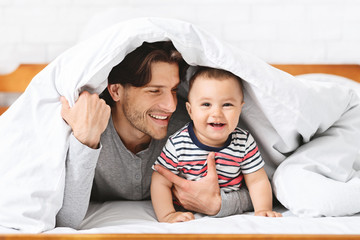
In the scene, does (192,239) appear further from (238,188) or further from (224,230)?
(238,188)

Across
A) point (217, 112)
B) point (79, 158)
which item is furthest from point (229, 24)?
point (79, 158)

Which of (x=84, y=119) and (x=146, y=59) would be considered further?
(x=146, y=59)

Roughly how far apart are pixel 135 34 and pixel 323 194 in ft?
2.07

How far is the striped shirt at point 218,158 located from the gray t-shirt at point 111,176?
6 cm

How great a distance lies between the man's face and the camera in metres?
1.28

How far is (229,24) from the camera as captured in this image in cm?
204

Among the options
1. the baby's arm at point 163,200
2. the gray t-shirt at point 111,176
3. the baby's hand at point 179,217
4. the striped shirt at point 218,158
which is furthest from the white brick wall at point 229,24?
the baby's hand at point 179,217

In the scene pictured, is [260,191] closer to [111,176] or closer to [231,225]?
[231,225]

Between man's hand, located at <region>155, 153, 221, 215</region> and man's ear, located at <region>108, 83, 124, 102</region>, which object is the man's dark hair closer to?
man's ear, located at <region>108, 83, 124, 102</region>

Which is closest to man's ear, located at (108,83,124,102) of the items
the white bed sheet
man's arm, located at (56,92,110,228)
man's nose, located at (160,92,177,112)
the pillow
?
man's nose, located at (160,92,177,112)

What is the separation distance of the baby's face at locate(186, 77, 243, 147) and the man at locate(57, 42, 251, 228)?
91mm

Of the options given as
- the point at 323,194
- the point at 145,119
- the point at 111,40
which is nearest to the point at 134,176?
the point at 145,119

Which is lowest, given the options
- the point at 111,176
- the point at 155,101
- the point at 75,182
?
the point at 111,176

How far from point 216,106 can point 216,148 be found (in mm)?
129
